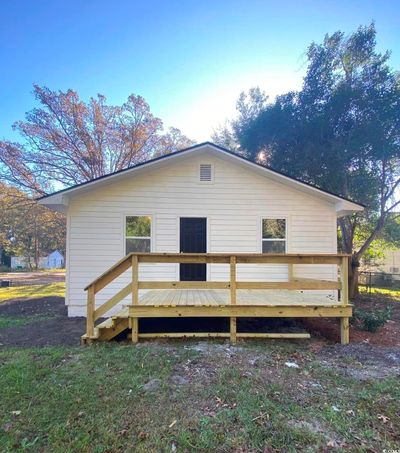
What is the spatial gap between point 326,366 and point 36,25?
12123 millimetres

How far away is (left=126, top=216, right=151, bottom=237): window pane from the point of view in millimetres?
8023

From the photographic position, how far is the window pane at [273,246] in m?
8.23

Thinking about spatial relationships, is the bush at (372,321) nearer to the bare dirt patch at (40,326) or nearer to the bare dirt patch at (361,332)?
the bare dirt patch at (361,332)

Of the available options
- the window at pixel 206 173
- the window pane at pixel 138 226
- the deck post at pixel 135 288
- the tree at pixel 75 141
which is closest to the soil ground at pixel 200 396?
the deck post at pixel 135 288

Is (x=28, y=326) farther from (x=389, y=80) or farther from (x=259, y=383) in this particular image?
(x=389, y=80)

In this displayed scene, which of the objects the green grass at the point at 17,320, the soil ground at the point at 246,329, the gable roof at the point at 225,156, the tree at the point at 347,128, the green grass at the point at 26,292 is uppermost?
the tree at the point at 347,128

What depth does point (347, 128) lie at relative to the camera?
11602 mm

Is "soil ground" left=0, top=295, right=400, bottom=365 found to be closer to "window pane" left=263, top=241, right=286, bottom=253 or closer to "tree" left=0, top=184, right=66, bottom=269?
"window pane" left=263, top=241, right=286, bottom=253

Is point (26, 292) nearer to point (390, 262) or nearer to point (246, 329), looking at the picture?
point (246, 329)

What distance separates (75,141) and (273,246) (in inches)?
596

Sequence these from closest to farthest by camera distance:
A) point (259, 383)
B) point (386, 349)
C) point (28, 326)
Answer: point (259, 383), point (386, 349), point (28, 326)

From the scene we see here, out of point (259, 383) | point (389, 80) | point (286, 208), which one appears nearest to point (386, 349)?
point (259, 383)

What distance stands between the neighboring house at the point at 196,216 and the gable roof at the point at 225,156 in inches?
1.2

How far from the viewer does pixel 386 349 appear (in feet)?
15.4
